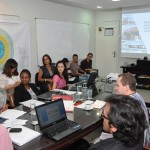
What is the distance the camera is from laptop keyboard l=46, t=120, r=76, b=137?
153cm

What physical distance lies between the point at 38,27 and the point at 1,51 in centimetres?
129

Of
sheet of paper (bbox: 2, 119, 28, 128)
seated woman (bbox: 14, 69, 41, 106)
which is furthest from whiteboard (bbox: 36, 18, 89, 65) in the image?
sheet of paper (bbox: 2, 119, 28, 128)

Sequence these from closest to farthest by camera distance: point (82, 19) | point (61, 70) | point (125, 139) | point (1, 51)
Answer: point (125, 139), point (61, 70), point (1, 51), point (82, 19)

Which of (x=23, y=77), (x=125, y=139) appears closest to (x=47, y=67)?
(x=23, y=77)

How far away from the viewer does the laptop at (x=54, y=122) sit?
1.54m

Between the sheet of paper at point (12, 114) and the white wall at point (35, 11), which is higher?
the white wall at point (35, 11)

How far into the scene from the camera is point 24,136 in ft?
4.87

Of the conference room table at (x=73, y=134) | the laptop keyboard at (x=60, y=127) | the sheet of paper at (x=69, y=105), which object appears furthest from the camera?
the sheet of paper at (x=69, y=105)

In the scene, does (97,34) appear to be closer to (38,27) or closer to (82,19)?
(82,19)

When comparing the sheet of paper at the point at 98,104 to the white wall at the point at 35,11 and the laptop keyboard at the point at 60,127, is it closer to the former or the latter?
the laptop keyboard at the point at 60,127

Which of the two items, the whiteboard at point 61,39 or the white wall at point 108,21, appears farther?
the white wall at point 108,21

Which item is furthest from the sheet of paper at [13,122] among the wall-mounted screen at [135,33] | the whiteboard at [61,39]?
the wall-mounted screen at [135,33]

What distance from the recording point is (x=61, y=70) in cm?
353

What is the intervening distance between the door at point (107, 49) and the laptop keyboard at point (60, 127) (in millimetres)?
5557
